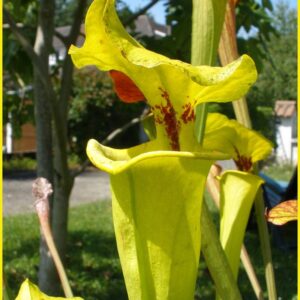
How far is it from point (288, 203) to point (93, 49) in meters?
0.17

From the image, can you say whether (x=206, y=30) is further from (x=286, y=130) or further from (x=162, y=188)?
(x=286, y=130)

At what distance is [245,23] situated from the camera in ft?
7.38

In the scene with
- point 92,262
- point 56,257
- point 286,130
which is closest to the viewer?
point 56,257

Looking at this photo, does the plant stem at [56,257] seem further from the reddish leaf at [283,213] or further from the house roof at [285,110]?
the house roof at [285,110]

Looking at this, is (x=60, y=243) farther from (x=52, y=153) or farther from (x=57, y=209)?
(x=52, y=153)

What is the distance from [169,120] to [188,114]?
0.05 feet

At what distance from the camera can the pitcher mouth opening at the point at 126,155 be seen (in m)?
0.36

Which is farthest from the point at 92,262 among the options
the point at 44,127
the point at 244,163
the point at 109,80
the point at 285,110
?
the point at 285,110

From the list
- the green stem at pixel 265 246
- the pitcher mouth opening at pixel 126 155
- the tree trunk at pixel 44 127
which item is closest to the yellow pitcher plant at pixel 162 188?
the pitcher mouth opening at pixel 126 155

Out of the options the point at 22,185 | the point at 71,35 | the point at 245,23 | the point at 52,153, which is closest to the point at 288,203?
the point at 52,153

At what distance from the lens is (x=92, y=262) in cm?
376

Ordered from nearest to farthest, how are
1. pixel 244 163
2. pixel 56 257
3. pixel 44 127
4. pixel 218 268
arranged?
1. pixel 218 268
2. pixel 56 257
3. pixel 244 163
4. pixel 44 127

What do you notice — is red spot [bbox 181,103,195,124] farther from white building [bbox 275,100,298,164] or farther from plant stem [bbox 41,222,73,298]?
white building [bbox 275,100,298,164]

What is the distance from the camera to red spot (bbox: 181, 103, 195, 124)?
373 millimetres
